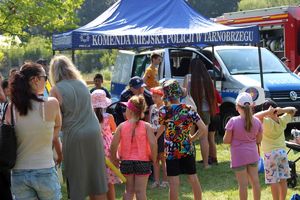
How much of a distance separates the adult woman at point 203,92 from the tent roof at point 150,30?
110 cm

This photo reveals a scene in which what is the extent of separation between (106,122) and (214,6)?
6548 cm

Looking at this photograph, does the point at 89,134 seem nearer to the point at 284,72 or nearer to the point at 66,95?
the point at 66,95

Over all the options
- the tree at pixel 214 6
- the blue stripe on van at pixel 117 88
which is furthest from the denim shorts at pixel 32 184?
the tree at pixel 214 6

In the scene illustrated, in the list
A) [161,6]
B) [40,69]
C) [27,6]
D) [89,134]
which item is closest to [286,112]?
[89,134]

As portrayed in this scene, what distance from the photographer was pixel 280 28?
16203 millimetres

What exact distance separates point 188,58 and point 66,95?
7.62m

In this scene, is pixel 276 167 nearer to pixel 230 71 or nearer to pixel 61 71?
pixel 61 71

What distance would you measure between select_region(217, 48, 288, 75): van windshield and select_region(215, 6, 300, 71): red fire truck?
2.17 metres

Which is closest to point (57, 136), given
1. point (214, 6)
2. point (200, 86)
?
point (200, 86)

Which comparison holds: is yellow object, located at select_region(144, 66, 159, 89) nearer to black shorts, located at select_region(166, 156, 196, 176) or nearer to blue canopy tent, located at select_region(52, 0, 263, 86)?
blue canopy tent, located at select_region(52, 0, 263, 86)

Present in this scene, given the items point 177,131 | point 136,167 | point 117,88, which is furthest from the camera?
point 117,88

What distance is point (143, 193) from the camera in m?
6.20

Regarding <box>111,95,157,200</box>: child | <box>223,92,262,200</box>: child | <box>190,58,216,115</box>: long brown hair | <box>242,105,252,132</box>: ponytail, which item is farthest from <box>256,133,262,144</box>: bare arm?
<box>190,58,216,115</box>: long brown hair

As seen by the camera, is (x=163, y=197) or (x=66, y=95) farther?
(x=163, y=197)
